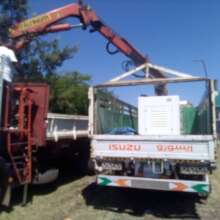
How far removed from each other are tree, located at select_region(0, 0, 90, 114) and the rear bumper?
10.8 m

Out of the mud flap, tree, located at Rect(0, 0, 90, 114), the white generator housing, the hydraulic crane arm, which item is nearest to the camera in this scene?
the mud flap

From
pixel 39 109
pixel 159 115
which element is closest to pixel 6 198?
pixel 39 109

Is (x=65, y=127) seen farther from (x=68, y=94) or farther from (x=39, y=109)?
(x=68, y=94)

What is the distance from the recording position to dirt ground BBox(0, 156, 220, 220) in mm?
5645

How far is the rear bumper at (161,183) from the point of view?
5355 millimetres

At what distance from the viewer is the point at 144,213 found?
587cm

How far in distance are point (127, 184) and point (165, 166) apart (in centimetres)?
78

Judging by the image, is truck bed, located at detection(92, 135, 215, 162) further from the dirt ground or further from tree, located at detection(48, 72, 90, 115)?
tree, located at detection(48, 72, 90, 115)

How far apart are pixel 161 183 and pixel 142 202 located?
1.34 metres

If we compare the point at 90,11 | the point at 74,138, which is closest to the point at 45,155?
the point at 74,138

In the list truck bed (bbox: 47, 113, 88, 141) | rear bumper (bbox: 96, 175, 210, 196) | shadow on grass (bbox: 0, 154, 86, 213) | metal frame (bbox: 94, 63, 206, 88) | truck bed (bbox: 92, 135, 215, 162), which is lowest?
shadow on grass (bbox: 0, 154, 86, 213)

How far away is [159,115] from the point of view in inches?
266

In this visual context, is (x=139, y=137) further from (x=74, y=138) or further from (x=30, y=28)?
(x=30, y=28)

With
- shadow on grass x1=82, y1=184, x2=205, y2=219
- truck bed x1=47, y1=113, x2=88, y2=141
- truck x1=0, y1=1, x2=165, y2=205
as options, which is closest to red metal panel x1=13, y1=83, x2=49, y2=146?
truck x1=0, y1=1, x2=165, y2=205
